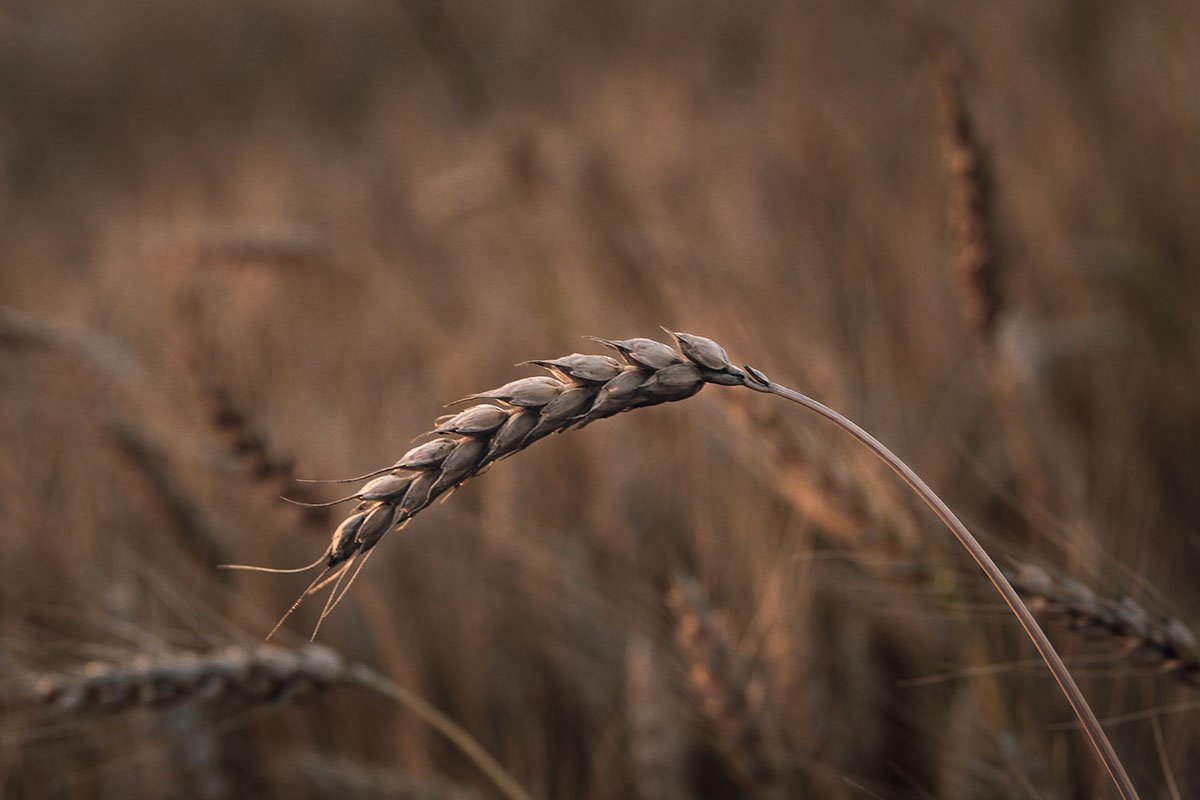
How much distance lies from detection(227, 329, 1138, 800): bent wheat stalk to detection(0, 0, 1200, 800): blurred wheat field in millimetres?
370

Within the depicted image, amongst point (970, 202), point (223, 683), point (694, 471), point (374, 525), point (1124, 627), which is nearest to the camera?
point (374, 525)

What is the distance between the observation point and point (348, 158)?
5945mm

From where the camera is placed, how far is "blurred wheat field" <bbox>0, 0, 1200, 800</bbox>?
1047 millimetres

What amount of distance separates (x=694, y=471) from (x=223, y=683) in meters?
0.95

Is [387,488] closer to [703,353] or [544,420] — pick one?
[544,420]

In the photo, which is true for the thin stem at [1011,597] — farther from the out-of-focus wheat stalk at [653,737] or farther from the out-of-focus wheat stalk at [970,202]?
the out-of-focus wheat stalk at [970,202]

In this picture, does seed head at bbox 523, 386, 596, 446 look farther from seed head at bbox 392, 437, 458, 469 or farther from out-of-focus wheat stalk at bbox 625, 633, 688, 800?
out-of-focus wheat stalk at bbox 625, 633, 688, 800

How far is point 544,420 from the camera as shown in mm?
477

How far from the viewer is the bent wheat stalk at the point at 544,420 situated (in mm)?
466

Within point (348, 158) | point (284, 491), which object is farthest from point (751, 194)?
point (348, 158)

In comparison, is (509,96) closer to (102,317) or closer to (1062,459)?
(102,317)

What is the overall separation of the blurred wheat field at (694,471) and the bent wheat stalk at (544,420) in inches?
14.6

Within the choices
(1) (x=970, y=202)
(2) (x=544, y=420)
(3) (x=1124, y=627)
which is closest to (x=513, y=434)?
(2) (x=544, y=420)

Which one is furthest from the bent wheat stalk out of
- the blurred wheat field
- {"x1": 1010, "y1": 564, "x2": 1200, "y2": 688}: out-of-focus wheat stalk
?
the blurred wheat field
